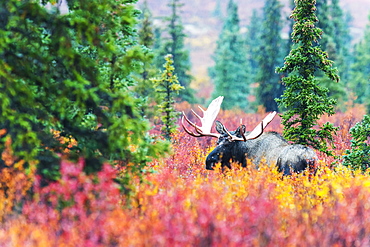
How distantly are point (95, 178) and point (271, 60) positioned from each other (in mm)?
26428

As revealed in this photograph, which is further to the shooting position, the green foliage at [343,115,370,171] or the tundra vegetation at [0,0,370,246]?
the green foliage at [343,115,370,171]

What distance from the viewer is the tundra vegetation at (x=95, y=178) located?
4.65 meters

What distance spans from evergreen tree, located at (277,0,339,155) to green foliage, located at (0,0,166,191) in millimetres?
6065

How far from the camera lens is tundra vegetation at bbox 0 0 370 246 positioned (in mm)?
4648

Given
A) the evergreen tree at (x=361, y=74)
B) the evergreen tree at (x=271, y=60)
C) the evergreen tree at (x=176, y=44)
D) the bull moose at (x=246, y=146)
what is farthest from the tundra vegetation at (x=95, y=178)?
the evergreen tree at (x=361, y=74)

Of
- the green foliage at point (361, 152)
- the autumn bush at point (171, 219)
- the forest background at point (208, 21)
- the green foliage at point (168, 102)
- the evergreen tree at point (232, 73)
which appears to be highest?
the forest background at point (208, 21)

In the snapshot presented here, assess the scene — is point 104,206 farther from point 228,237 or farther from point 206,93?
point 206,93

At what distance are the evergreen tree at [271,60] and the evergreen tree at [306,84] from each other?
18.7 metres

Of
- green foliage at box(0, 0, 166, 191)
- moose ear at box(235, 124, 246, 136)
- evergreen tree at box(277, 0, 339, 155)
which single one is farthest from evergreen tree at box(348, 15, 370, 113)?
green foliage at box(0, 0, 166, 191)

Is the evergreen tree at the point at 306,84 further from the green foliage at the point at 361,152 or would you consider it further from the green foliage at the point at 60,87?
the green foliage at the point at 60,87

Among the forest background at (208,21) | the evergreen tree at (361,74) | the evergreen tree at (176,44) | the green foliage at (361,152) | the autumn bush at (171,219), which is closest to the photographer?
the autumn bush at (171,219)

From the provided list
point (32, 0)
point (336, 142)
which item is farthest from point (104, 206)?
point (336, 142)

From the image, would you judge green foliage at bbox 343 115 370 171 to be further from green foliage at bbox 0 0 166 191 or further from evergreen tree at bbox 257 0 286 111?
evergreen tree at bbox 257 0 286 111

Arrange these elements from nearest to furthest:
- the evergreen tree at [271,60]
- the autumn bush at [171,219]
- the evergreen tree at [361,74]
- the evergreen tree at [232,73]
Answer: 1. the autumn bush at [171,219]
2. the evergreen tree at [271,60]
3. the evergreen tree at [232,73]
4. the evergreen tree at [361,74]
